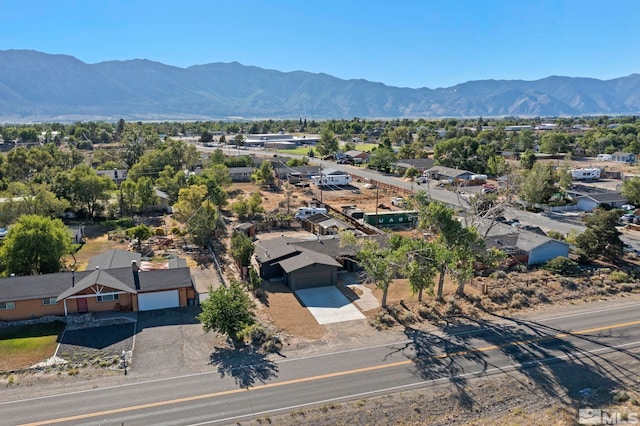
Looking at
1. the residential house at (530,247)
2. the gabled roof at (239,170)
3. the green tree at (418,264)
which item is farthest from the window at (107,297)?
the gabled roof at (239,170)

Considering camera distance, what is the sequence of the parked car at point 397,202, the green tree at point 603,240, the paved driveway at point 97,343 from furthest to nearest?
the parked car at point 397,202, the green tree at point 603,240, the paved driveway at point 97,343

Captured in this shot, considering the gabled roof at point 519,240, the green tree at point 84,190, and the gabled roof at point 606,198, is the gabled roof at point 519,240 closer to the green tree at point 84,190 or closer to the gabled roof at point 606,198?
the gabled roof at point 606,198

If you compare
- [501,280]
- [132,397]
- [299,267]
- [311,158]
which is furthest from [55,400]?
[311,158]

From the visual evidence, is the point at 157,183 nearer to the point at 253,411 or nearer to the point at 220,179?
the point at 220,179

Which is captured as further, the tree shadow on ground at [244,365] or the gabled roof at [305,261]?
the gabled roof at [305,261]

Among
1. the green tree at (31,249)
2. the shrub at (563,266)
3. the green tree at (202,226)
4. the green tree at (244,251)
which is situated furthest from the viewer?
the green tree at (202,226)

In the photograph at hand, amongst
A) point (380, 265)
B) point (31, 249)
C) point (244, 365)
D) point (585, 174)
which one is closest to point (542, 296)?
point (380, 265)

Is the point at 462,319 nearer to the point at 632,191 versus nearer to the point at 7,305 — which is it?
the point at 7,305

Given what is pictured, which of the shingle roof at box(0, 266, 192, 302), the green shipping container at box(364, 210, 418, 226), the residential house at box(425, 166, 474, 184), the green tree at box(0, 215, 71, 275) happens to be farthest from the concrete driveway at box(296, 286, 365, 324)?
the residential house at box(425, 166, 474, 184)
